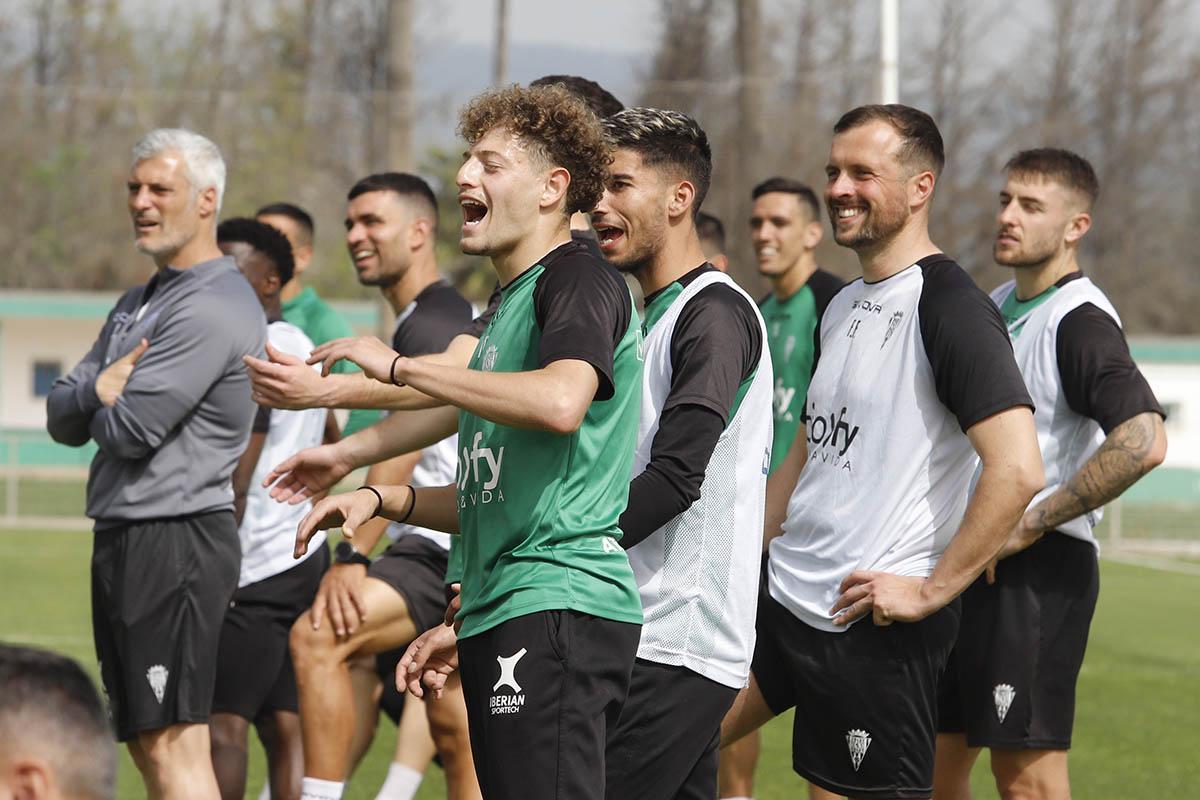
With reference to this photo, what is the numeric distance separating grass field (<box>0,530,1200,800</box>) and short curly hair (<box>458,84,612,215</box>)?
4377 millimetres

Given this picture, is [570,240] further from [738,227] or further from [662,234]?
[738,227]

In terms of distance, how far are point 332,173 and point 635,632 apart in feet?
92.5

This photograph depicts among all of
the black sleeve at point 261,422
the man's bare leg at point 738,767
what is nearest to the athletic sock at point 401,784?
the man's bare leg at point 738,767

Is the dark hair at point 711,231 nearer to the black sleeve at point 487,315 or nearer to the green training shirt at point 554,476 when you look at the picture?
the black sleeve at point 487,315

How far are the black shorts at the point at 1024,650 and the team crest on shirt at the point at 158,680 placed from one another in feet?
8.30

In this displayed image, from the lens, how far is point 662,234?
4438 millimetres

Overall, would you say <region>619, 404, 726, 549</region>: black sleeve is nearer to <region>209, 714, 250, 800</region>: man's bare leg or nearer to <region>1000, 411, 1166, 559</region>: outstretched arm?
<region>1000, 411, 1166, 559</region>: outstretched arm

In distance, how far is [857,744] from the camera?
4.54 meters

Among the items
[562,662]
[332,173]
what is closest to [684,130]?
[562,662]

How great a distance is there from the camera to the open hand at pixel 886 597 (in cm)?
438

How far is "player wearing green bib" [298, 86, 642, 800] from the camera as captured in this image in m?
3.48

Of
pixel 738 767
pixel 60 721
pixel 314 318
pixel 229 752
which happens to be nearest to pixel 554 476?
pixel 60 721

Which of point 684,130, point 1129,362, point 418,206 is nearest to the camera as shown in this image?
point 684,130

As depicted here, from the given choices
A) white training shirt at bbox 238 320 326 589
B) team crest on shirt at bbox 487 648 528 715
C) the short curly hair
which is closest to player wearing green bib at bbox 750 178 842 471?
white training shirt at bbox 238 320 326 589
